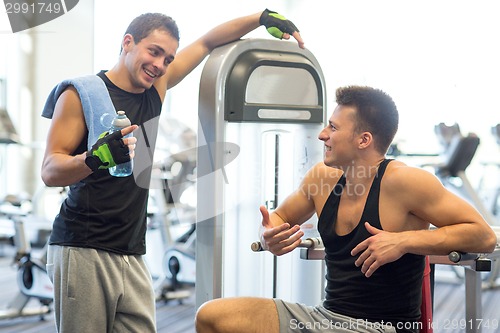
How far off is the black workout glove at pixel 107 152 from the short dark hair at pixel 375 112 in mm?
709

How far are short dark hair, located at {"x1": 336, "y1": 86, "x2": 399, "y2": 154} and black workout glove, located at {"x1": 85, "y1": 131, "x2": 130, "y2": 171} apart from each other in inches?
27.9

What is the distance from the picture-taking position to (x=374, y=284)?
1.86 m

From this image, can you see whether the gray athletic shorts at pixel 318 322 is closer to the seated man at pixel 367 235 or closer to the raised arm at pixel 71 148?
the seated man at pixel 367 235

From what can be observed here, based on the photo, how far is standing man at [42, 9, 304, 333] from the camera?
1851mm

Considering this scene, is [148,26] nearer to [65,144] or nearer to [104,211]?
[65,144]

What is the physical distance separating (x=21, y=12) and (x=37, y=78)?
0.76 meters

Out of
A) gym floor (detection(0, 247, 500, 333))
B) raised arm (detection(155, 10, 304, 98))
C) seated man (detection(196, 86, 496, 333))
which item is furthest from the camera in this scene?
gym floor (detection(0, 247, 500, 333))

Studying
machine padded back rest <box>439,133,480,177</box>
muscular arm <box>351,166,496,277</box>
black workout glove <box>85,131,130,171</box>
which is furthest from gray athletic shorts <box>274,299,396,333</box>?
machine padded back rest <box>439,133,480,177</box>

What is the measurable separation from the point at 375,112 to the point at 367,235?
1.27 ft

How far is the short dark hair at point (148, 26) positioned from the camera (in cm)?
196

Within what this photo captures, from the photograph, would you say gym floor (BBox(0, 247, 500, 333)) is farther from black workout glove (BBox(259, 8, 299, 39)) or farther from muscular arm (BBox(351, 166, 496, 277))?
muscular arm (BBox(351, 166, 496, 277))

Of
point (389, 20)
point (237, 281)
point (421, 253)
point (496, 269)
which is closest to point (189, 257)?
point (237, 281)

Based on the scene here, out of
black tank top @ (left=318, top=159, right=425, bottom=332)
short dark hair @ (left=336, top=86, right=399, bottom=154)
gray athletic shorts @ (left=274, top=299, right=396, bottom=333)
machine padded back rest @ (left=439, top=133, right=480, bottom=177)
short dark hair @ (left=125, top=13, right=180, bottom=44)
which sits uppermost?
short dark hair @ (left=125, top=13, right=180, bottom=44)

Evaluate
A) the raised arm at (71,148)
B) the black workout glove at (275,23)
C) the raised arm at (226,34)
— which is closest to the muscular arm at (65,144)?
the raised arm at (71,148)
